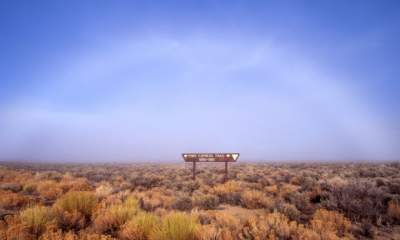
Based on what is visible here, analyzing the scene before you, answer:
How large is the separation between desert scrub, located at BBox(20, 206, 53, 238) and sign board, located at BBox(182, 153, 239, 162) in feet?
41.3

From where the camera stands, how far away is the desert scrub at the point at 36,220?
6.66 metres

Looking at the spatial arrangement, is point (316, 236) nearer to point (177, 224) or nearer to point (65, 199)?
point (177, 224)

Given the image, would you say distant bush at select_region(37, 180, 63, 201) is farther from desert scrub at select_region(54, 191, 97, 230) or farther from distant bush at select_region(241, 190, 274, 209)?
distant bush at select_region(241, 190, 274, 209)

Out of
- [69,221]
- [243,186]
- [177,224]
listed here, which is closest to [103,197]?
[69,221]

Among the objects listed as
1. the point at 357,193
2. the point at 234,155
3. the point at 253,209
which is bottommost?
the point at 253,209

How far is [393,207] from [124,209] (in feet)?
29.2

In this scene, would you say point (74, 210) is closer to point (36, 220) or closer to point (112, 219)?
point (36, 220)

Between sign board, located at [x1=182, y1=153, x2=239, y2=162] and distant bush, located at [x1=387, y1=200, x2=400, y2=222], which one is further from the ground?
sign board, located at [x1=182, y1=153, x2=239, y2=162]

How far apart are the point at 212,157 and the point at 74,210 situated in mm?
11765

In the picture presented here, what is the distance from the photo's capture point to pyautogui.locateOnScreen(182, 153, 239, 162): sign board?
60.2 feet

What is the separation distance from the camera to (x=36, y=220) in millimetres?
6852

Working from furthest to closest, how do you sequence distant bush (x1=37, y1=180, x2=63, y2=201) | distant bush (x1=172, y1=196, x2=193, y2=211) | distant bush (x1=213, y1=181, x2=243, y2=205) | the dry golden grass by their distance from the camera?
1. distant bush (x1=37, y1=180, x2=63, y2=201)
2. distant bush (x1=213, y1=181, x2=243, y2=205)
3. distant bush (x1=172, y1=196, x2=193, y2=211)
4. the dry golden grass

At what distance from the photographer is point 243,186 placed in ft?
54.8

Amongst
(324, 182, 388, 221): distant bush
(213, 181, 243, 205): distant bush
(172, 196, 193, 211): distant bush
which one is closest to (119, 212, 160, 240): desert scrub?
(172, 196, 193, 211): distant bush
